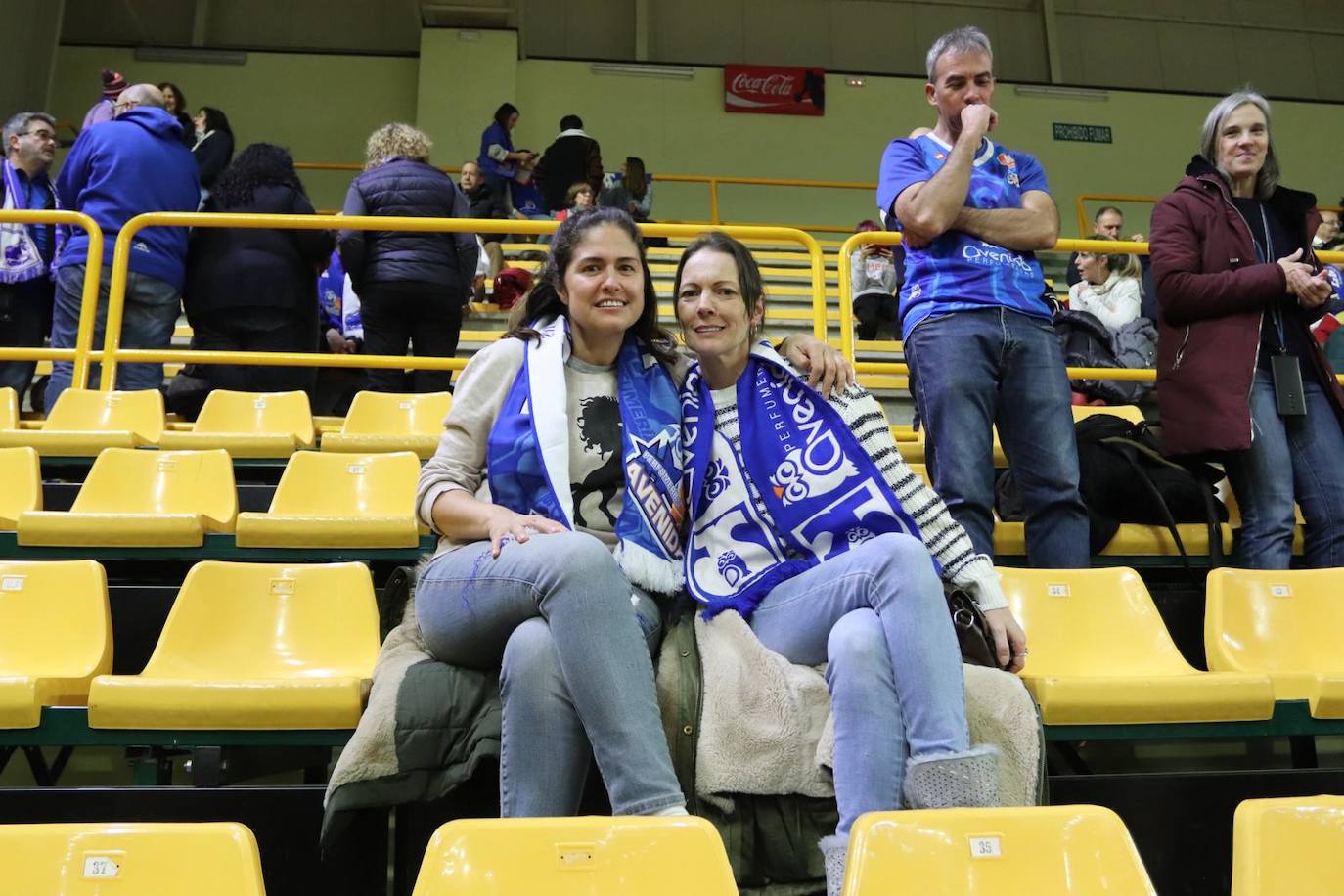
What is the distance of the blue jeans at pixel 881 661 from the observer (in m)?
1.35

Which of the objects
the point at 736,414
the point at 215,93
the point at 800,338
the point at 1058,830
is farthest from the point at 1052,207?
the point at 215,93

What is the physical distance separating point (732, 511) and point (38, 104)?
8894 mm

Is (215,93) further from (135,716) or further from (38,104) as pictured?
(135,716)

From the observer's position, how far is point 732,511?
67.3 inches

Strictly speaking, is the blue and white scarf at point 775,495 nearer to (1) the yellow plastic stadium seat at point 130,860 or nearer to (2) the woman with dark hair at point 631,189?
(1) the yellow plastic stadium seat at point 130,860

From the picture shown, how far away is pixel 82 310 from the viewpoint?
3273 millimetres

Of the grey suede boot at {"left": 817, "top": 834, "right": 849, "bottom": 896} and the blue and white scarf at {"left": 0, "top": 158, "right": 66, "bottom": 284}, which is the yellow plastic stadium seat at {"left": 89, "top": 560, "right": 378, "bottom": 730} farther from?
the blue and white scarf at {"left": 0, "top": 158, "right": 66, "bottom": 284}

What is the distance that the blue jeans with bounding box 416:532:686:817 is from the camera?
1.34 metres

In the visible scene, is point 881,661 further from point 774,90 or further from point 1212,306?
point 774,90

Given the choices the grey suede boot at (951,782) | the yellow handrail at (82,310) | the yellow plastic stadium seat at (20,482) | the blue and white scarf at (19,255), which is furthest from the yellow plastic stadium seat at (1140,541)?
the blue and white scarf at (19,255)

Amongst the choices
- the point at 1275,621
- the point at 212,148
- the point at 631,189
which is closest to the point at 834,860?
the point at 1275,621

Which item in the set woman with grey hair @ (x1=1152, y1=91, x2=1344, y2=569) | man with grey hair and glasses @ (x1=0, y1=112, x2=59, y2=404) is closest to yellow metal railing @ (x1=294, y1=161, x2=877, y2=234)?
man with grey hair and glasses @ (x1=0, y1=112, x2=59, y2=404)

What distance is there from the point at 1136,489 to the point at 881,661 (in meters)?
1.29

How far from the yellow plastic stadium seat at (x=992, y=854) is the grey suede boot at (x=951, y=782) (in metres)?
0.16
